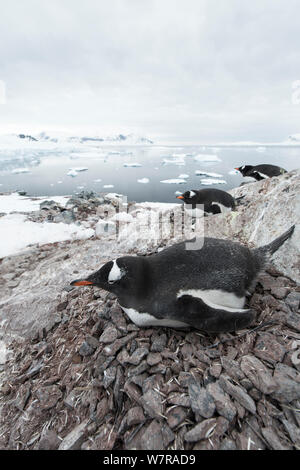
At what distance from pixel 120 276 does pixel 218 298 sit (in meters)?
0.87

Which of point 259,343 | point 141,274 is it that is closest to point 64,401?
point 141,274

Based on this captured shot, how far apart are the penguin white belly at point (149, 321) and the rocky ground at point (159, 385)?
7cm

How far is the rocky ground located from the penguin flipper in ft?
0.35

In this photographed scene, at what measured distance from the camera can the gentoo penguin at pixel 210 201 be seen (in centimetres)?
460

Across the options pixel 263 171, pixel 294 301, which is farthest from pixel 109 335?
pixel 263 171

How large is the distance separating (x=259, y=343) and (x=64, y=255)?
3.89 meters

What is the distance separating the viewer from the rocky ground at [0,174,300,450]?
3.98ft

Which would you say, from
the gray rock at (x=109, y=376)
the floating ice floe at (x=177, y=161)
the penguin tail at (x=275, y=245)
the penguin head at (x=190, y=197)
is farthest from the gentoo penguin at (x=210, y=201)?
the floating ice floe at (x=177, y=161)

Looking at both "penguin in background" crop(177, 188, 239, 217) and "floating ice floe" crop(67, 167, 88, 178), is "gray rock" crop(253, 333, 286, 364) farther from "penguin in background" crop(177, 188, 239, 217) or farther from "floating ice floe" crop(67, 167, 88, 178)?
"floating ice floe" crop(67, 167, 88, 178)

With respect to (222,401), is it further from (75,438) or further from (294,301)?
(294,301)

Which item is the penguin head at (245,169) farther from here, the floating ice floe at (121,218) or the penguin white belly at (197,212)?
the floating ice floe at (121,218)

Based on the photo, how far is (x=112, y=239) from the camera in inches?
197
